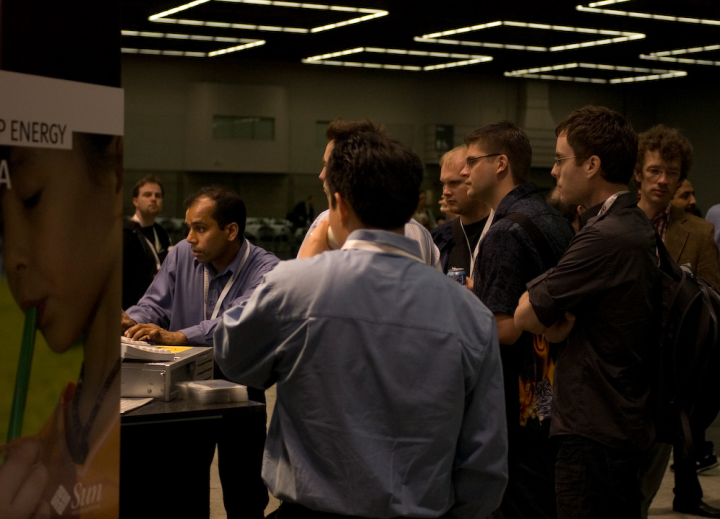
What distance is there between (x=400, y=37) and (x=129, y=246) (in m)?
8.98

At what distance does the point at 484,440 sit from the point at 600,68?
16.5m

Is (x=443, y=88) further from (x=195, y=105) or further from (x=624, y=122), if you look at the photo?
(x=624, y=122)

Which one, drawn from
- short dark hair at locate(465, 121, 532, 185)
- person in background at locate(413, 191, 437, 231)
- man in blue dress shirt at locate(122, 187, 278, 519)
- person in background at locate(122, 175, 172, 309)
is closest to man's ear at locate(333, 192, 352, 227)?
short dark hair at locate(465, 121, 532, 185)

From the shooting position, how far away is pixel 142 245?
5.96 metres

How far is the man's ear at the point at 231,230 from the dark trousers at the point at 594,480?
1752 mm

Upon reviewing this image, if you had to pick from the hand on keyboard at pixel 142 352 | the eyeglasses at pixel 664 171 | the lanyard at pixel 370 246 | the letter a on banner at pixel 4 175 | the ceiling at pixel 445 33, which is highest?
the ceiling at pixel 445 33

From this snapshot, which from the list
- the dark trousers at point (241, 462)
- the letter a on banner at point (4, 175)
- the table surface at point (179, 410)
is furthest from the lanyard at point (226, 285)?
the letter a on banner at point (4, 175)

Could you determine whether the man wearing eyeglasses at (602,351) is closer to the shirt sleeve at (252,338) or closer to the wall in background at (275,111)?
the shirt sleeve at (252,338)

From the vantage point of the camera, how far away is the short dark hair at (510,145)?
3.03 meters

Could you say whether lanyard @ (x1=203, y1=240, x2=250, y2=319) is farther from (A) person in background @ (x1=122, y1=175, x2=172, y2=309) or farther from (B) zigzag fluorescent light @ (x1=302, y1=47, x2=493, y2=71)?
(B) zigzag fluorescent light @ (x1=302, y1=47, x2=493, y2=71)

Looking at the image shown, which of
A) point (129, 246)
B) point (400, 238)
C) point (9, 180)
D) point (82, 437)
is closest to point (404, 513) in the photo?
point (400, 238)

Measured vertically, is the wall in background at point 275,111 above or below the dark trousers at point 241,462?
above

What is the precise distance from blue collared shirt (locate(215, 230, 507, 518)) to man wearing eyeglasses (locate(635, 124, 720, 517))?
2.11 m

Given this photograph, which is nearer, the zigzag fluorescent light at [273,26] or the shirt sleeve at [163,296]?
the shirt sleeve at [163,296]
